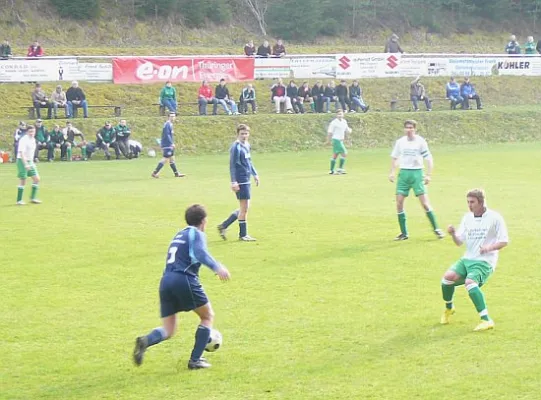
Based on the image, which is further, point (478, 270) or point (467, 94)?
point (467, 94)

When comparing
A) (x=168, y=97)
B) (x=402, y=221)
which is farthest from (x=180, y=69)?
(x=402, y=221)

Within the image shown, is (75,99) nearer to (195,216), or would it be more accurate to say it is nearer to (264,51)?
(264,51)

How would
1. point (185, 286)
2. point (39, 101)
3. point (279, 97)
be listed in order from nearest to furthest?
point (185, 286) < point (39, 101) < point (279, 97)

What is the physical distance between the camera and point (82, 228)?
20969 millimetres

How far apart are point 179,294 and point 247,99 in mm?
36937

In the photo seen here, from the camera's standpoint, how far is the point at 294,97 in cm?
4753

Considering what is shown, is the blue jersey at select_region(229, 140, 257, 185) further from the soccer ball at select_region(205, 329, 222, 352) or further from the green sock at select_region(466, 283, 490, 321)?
the soccer ball at select_region(205, 329, 222, 352)

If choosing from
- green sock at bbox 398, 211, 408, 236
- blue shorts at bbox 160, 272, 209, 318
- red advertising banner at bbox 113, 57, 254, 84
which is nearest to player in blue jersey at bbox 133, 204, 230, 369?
blue shorts at bbox 160, 272, 209, 318

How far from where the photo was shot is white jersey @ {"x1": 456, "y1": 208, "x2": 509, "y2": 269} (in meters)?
11.5

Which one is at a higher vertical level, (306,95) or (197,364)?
(306,95)

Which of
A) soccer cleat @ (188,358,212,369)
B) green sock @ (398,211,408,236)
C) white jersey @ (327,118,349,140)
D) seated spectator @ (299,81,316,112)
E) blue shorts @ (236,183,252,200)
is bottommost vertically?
soccer cleat @ (188,358,212,369)

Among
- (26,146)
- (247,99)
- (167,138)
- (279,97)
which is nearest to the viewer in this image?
(26,146)

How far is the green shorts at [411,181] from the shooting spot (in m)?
18.7

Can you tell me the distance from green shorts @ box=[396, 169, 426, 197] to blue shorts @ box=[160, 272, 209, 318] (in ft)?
30.0
